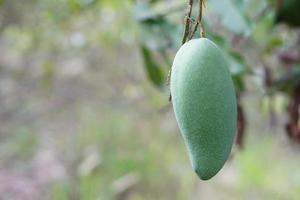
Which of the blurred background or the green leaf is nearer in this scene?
the green leaf

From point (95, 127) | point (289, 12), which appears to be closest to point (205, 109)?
point (289, 12)

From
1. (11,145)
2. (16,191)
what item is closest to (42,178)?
(16,191)

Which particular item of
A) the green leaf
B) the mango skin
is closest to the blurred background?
the green leaf

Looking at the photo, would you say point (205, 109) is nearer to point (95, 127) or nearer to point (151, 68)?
point (151, 68)

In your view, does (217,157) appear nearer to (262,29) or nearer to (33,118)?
(262,29)

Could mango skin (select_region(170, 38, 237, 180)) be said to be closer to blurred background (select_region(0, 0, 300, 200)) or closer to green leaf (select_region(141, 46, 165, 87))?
green leaf (select_region(141, 46, 165, 87))

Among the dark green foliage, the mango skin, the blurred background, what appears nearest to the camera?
the mango skin

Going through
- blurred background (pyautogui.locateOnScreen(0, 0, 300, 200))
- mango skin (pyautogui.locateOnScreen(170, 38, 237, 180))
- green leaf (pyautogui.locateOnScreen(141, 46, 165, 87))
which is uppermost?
mango skin (pyautogui.locateOnScreen(170, 38, 237, 180))
